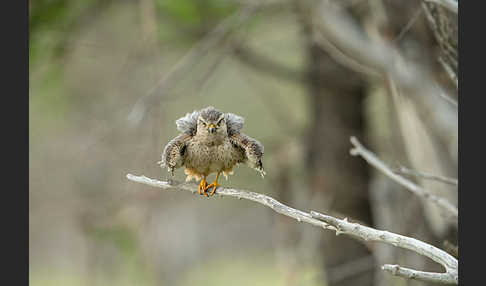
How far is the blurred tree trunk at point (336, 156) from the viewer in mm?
6070

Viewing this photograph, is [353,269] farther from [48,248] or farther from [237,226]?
[237,226]

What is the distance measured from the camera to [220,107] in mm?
4180

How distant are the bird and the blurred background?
1.16m

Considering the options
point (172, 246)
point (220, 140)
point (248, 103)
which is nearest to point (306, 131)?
point (248, 103)

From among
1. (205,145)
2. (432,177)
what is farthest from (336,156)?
(205,145)

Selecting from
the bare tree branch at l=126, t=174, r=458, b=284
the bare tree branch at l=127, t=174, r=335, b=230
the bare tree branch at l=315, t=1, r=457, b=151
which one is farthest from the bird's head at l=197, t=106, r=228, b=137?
the bare tree branch at l=315, t=1, r=457, b=151

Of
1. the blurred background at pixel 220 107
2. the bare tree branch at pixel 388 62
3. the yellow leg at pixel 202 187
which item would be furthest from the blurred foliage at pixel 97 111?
the yellow leg at pixel 202 187

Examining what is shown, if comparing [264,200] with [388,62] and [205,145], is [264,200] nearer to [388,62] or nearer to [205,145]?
[205,145]

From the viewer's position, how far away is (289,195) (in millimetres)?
6402

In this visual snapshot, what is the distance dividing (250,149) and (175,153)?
0.31 metres

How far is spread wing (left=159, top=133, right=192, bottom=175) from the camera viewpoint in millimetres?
2404

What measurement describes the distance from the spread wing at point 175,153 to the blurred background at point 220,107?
1179 mm

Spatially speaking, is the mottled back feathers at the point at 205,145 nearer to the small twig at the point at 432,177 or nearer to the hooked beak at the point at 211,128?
the hooked beak at the point at 211,128

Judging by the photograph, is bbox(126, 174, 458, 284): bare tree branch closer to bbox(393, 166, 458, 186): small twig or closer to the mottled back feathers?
the mottled back feathers
